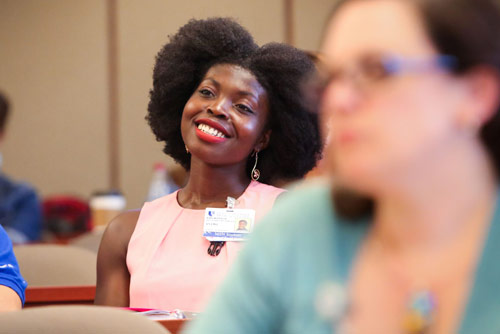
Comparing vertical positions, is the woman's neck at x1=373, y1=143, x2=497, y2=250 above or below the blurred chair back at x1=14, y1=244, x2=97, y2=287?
above

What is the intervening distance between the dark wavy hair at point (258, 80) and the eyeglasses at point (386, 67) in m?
1.79

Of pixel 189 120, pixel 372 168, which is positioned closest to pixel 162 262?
pixel 189 120

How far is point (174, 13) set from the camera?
6.74 meters

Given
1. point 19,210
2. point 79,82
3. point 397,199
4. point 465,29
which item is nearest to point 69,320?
point 397,199

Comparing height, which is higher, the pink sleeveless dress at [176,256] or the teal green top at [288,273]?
the teal green top at [288,273]

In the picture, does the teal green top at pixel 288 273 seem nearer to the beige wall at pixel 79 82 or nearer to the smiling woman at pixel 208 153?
the smiling woman at pixel 208 153

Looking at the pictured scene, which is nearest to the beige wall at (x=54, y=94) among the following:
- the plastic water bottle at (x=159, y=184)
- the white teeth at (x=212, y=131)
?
the plastic water bottle at (x=159, y=184)

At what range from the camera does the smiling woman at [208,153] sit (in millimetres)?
2535

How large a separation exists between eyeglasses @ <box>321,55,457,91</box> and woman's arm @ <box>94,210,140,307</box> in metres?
1.81

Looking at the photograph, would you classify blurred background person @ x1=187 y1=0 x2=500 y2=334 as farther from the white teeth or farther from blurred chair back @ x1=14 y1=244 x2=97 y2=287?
blurred chair back @ x1=14 y1=244 x2=97 y2=287

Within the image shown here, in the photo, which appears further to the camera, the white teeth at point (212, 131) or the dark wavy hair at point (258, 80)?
the dark wavy hair at point (258, 80)

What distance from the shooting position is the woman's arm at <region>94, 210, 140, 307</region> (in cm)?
259

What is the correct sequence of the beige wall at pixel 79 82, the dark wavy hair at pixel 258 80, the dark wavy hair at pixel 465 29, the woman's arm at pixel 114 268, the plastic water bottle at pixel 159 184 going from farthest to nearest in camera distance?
the beige wall at pixel 79 82 → the plastic water bottle at pixel 159 184 → the dark wavy hair at pixel 258 80 → the woman's arm at pixel 114 268 → the dark wavy hair at pixel 465 29

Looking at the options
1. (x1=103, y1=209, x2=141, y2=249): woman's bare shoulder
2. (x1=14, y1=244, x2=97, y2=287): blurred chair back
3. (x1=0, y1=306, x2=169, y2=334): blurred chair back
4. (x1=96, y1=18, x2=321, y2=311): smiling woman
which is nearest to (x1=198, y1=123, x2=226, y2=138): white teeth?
(x1=96, y1=18, x2=321, y2=311): smiling woman
